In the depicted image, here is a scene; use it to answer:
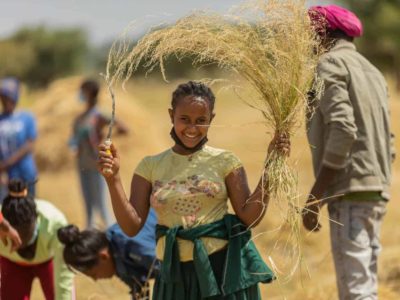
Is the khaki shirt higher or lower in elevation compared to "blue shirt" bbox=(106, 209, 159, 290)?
higher

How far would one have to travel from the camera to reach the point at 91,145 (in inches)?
361

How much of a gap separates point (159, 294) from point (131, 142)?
1248cm

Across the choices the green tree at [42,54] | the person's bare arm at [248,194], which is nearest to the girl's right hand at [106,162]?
the person's bare arm at [248,194]

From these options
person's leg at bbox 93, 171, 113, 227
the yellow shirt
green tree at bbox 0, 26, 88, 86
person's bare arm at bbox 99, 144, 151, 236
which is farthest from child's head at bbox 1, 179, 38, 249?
green tree at bbox 0, 26, 88, 86

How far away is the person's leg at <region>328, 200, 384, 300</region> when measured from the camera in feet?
15.1

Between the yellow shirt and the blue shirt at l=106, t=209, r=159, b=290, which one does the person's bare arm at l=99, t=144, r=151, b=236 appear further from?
the blue shirt at l=106, t=209, r=159, b=290

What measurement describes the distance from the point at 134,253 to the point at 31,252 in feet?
2.16

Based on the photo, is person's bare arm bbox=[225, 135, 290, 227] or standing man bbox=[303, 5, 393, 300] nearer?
person's bare arm bbox=[225, 135, 290, 227]

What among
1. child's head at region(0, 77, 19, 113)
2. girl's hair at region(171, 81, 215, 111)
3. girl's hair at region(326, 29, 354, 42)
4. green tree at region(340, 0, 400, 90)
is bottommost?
girl's hair at region(171, 81, 215, 111)

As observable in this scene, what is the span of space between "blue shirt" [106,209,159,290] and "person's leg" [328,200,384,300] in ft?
3.38

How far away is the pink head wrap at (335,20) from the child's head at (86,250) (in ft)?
5.64

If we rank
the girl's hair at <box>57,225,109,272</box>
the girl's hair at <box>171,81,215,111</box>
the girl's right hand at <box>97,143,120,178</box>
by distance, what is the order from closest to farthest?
the girl's right hand at <box>97,143,120,178</box>
the girl's hair at <box>171,81,215,111</box>
the girl's hair at <box>57,225,109,272</box>

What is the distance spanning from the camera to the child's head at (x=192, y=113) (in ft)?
13.0

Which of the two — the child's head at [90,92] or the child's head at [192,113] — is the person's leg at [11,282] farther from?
the child's head at [90,92]
